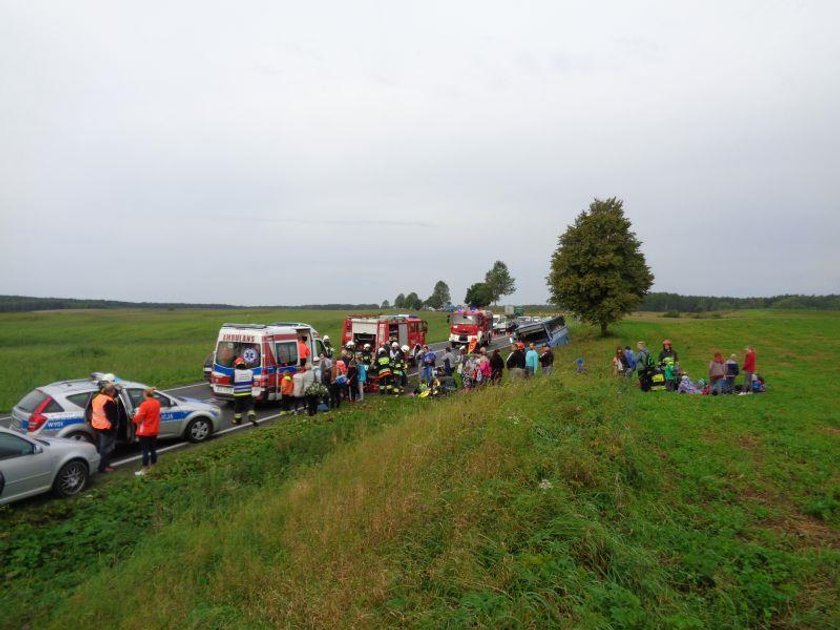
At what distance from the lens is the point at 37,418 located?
855cm

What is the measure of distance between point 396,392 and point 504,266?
6917cm

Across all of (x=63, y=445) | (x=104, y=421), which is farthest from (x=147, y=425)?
(x=63, y=445)

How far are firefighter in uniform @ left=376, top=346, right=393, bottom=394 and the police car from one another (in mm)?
6298

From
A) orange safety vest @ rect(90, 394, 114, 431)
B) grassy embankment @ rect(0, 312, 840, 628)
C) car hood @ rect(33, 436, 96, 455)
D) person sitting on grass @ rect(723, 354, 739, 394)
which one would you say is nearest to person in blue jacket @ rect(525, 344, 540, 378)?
grassy embankment @ rect(0, 312, 840, 628)

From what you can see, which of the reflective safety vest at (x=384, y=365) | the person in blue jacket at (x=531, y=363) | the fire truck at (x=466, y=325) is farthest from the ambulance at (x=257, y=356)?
the fire truck at (x=466, y=325)

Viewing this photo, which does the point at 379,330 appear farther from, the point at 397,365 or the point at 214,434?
the point at 214,434

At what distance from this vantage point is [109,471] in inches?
344

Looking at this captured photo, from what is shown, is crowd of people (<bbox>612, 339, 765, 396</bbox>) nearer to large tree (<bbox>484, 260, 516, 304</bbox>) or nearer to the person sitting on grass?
the person sitting on grass

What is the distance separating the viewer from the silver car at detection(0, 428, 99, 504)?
6855 mm

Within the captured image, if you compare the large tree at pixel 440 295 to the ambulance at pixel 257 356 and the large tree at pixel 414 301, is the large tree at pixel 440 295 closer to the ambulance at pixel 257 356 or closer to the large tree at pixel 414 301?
the large tree at pixel 414 301

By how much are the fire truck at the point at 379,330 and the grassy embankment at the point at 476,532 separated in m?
11.0

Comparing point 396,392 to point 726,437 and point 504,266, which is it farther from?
point 504,266

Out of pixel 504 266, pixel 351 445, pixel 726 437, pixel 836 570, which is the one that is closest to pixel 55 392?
pixel 351 445

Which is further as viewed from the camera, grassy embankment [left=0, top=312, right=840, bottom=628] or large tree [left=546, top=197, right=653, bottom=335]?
large tree [left=546, top=197, right=653, bottom=335]
